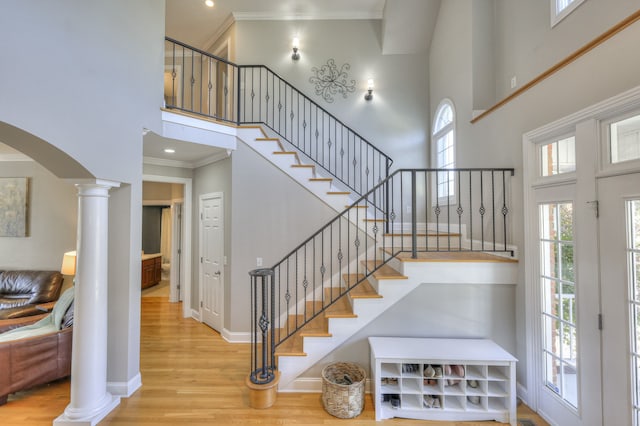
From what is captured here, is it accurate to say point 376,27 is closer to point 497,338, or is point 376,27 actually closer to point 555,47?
point 555,47

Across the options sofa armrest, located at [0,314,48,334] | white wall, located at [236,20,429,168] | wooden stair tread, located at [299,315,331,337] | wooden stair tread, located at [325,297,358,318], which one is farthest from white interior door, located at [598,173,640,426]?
sofa armrest, located at [0,314,48,334]

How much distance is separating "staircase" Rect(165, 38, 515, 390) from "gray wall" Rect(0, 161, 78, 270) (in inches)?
97.7

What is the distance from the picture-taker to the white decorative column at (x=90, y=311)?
2248 mm

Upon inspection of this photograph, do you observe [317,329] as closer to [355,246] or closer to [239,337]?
[355,246]

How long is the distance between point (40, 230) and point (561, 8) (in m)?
7.13

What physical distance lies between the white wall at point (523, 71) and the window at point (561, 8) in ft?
0.19

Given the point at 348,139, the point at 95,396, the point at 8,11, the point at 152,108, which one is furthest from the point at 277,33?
the point at 95,396

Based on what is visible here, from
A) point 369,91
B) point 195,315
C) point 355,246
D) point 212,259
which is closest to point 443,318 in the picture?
point 355,246

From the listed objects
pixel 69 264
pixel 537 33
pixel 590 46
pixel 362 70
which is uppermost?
pixel 362 70

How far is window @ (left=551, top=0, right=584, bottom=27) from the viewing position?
2.23 meters

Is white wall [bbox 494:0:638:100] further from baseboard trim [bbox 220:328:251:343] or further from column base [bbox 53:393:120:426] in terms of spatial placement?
column base [bbox 53:393:120:426]

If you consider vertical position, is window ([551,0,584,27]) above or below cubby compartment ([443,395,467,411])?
above

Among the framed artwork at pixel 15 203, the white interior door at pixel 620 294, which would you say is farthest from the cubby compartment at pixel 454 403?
the framed artwork at pixel 15 203

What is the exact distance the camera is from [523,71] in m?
2.84
